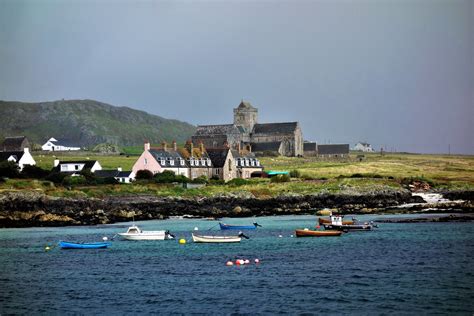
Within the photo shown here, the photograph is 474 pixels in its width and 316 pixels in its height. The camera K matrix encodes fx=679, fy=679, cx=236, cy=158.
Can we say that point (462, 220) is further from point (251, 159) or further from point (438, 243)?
point (251, 159)

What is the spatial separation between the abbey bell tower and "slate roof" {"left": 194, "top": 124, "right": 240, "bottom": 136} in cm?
1481

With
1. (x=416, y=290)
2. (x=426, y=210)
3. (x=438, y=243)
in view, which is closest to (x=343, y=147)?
(x=426, y=210)

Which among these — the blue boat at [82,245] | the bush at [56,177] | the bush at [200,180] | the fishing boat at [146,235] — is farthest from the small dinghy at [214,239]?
the bush at [56,177]

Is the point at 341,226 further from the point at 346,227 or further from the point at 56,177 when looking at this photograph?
the point at 56,177

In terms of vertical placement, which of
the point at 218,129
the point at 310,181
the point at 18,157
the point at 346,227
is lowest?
the point at 346,227

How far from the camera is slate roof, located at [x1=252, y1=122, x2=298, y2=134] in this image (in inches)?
6554

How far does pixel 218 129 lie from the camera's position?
164 metres

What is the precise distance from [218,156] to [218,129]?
177 feet

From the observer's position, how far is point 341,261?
4628 centimetres

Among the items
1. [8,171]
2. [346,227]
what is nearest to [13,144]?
[8,171]

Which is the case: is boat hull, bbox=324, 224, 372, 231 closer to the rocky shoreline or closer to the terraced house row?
the rocky shoreline

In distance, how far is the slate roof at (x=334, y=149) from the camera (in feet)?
556

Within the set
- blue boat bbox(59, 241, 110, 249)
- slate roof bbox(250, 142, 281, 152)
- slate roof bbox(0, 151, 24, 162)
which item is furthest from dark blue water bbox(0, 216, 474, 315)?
slate roof bbox(250, 142, 281, 152)

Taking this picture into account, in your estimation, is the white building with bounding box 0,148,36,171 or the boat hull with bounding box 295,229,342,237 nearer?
the boat hull with bounding box 295,229,342,237
